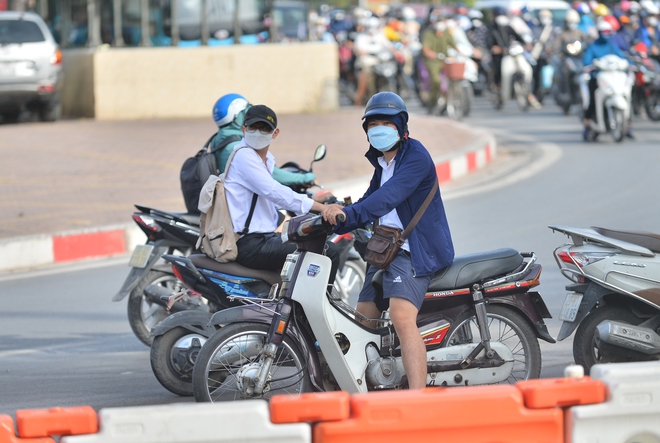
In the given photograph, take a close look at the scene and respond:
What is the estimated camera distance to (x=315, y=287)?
479 cm

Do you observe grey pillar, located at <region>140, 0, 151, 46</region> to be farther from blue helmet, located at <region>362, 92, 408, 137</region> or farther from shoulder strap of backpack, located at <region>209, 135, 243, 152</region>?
blue helmet, located at <region>362, 92, 408, 137</region>

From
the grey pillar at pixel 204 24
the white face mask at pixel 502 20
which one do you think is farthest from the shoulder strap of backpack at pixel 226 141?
the white face mask at pixel 502 20

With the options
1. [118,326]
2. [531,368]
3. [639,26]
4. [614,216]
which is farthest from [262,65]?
[531,368]

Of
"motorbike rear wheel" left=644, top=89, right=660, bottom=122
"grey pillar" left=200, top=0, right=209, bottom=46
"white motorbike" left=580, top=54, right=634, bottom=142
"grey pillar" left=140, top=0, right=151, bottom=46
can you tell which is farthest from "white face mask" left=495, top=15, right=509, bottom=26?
"grey pillar" left=140, top=0, right=151, bottom=46

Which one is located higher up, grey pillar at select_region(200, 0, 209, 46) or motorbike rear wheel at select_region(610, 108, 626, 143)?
grey pillar at select_region(200, 0, 209, 46)

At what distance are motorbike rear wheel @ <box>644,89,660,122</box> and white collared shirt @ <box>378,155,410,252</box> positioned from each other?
48.2 ft

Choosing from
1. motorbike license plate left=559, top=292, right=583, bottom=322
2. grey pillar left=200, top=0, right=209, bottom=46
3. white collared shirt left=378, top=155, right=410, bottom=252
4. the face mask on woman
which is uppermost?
the face mask on woman

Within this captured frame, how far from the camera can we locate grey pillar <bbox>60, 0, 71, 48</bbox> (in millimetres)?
20797

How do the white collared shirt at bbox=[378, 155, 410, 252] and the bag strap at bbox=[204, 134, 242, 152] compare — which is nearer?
the white collared shirt at bbox=[378, 155, 410, 252]

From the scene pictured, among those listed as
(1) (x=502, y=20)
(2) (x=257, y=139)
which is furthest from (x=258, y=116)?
(1) (x=502, y=20)

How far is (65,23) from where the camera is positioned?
20875 mm

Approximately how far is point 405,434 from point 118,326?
12.9ft

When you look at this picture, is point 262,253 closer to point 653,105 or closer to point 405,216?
point 405,216

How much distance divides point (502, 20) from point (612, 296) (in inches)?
766
